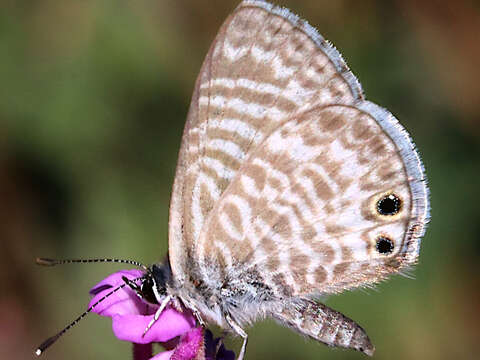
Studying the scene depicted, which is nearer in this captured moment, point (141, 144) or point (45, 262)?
point (45, 262)

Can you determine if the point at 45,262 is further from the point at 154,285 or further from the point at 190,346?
the point at 190,346

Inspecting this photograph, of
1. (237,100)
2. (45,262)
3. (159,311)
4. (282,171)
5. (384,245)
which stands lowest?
(45,262)

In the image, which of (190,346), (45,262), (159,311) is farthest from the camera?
(45,262)

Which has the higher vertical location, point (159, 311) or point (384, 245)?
point (384, 245)

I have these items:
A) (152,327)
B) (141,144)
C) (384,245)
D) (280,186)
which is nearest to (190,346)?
(152,327)

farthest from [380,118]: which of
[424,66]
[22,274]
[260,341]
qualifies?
[22,274]

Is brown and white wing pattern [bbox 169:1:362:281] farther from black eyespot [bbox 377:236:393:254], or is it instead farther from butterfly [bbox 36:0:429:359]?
black eyespot [bbox 377:236:393:254]

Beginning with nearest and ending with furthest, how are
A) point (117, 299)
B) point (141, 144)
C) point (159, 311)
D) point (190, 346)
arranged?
1. point (190, 346)
2. point (159, 311)
3. point (117, 299)
4. point (141, 144)
